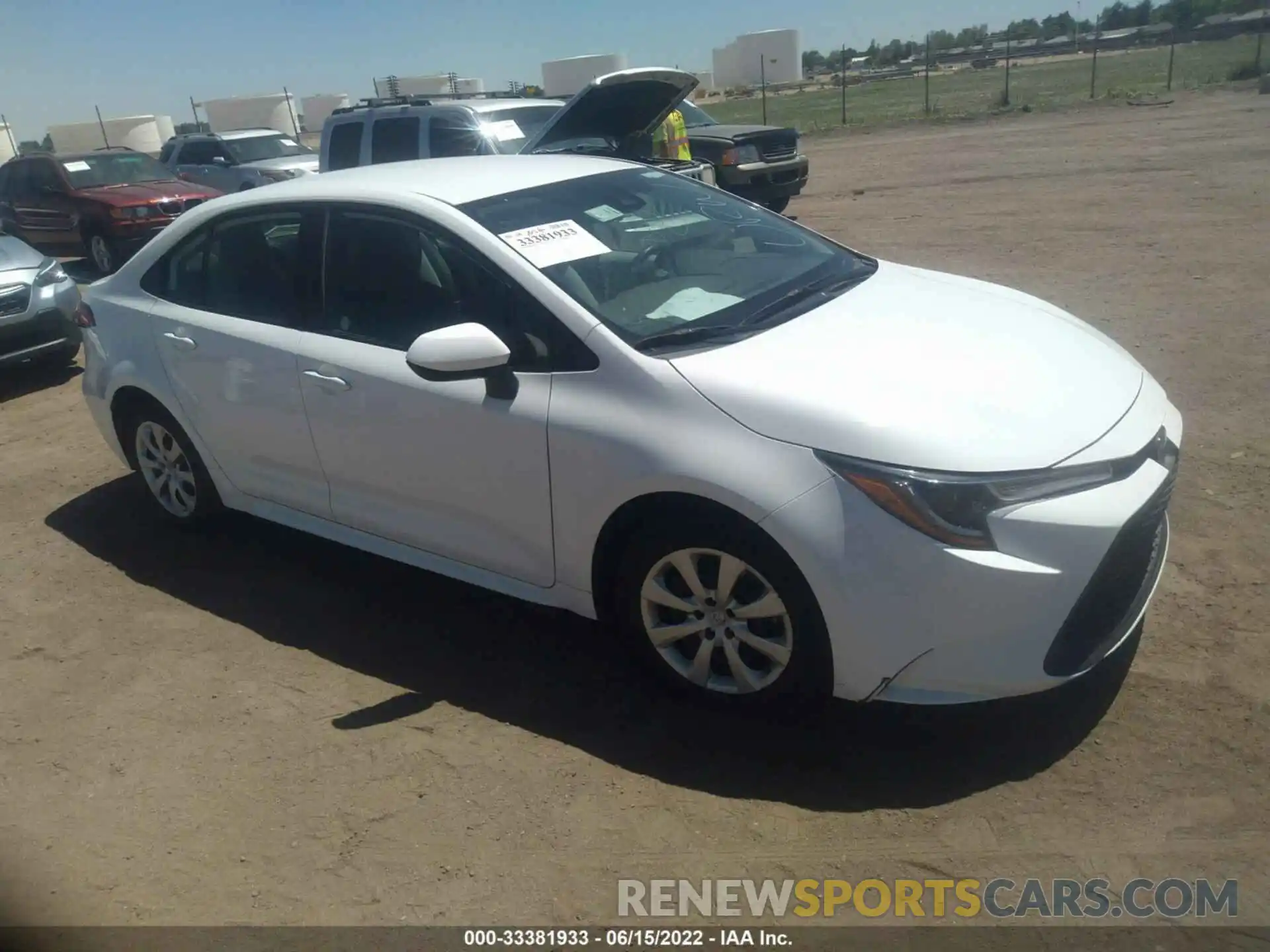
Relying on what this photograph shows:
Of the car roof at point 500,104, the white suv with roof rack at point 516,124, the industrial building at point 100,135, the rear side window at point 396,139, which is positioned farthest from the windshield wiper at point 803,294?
the industrial building at point 100,135

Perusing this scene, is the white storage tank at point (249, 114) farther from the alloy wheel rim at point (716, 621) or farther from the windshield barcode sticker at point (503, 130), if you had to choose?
the alloy wheel rim at point (716, 621)

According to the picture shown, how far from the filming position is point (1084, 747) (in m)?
3.08

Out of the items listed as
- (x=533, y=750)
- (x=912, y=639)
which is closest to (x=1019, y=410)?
(x=912, y=639)

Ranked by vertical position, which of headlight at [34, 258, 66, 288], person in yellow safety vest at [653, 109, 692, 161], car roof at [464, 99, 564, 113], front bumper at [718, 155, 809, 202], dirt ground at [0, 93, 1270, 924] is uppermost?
car roof at [464, 99, 564, 113]

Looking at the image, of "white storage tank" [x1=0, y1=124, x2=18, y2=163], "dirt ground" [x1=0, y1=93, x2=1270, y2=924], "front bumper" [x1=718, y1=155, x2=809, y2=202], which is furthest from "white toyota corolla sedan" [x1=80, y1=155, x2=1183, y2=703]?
"white storage tank" [x1=0, y1=124, x2=18, y2=163]

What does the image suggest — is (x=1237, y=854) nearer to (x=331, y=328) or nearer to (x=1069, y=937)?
(x=1069, y=937)

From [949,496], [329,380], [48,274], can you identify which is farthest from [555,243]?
[48,274]

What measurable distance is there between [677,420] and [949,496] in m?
0.83

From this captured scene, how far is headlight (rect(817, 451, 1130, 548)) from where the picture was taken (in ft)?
9.04

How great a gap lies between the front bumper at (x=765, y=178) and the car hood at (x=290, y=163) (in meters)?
7.28

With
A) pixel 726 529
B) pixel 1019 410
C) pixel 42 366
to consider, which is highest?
pixel 1019 410

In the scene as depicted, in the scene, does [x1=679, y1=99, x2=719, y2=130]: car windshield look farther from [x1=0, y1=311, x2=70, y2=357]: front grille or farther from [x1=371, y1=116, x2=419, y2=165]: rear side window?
[x1=0, y1=311, x2=70, y2=357]: front grille

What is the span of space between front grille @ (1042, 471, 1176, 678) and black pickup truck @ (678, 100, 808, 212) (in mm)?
9960

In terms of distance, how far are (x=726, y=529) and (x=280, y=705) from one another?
1.84 m
